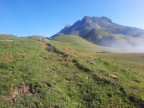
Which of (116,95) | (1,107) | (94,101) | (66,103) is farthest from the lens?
(116,95)

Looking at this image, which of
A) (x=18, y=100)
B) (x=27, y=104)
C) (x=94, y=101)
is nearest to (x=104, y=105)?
(x=94, y=101)

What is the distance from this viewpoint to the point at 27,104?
29.1 feet

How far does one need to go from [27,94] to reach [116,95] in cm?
964

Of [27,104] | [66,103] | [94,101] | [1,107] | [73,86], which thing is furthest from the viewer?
[73,86]

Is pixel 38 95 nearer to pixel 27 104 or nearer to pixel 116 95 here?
pixel 27 104

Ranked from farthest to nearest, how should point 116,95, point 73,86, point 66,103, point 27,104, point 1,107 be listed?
1. point 73,86
2. point 116,95
3. point 66,103
4. point 27,104
5. point 1,107

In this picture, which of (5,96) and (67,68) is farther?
(67,68)

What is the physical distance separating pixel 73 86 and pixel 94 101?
10.5ft

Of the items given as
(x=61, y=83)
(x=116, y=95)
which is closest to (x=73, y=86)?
(x=61, y=83)

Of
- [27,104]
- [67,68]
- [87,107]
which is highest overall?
[67,68]

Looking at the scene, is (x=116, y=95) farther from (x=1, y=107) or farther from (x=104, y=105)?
(x=1, y=107)

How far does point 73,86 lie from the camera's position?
13086mm

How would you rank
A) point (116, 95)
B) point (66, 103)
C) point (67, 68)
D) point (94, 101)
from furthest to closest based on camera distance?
point (67, 68) < point (116, 95) < point (94, 101) < point (66, 103)

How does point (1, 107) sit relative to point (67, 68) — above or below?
below
